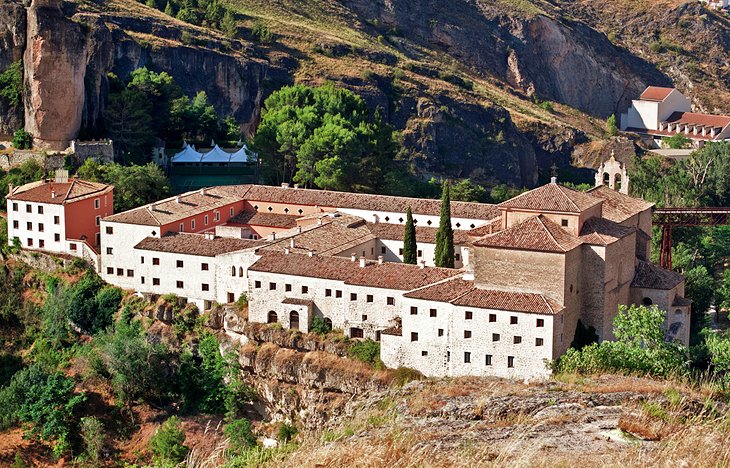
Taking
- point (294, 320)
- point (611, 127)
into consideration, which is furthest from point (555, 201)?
point (611, 127)

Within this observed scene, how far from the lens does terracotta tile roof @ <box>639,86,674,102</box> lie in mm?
116581

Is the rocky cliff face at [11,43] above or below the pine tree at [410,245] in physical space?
above

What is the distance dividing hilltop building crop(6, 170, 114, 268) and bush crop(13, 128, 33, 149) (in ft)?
29.4

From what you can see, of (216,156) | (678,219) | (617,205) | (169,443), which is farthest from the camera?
(216,156)

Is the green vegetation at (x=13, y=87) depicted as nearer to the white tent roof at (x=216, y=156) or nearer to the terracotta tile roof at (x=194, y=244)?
the white tent roof at (x=216, y=156)

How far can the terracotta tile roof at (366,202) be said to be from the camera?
191 ft

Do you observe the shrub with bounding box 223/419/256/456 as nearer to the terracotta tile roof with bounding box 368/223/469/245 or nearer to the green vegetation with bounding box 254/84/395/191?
the terracotta tile roof with bounding box 368/223/469/245

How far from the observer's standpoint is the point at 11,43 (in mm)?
68812

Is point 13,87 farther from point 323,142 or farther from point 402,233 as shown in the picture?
point 402,233

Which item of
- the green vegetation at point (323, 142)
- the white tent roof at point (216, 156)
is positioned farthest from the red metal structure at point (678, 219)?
the white tent roof at point (216, 156)

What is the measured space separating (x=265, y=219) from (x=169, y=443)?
56.8 feet

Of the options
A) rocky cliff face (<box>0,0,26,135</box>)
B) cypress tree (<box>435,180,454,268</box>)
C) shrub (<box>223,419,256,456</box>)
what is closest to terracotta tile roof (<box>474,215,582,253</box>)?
cypress tree (<box>435,180,454,268</box>)

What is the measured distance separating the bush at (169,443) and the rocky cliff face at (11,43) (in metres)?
28.1

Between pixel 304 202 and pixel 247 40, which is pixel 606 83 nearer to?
pixel 247 40
